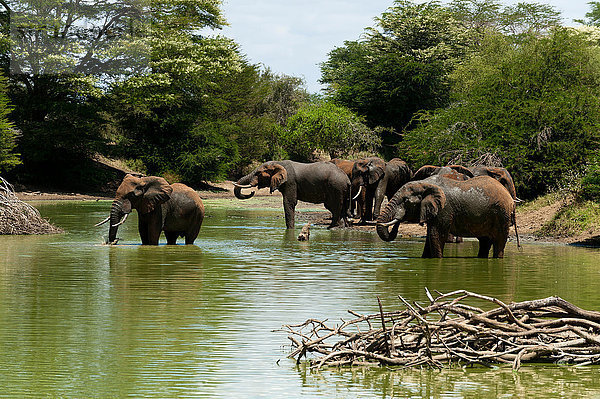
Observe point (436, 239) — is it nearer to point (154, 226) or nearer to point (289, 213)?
point (154, 226)

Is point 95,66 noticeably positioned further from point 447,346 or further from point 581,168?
point 447,346

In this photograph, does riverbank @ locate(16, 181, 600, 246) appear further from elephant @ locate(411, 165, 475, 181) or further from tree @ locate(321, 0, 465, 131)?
tree @ locate(321, 0, 465, 131)

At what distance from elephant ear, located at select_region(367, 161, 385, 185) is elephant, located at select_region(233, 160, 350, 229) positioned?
853 mm

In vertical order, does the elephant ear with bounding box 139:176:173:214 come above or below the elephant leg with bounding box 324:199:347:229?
above

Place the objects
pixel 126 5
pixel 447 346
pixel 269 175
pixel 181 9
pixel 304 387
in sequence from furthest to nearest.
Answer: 1. pixel 181 9
2. pixel 126 5
3. pixel 269 175
4. pixel 447 346
5. pixel 304 387

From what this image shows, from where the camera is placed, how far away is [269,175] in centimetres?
3091

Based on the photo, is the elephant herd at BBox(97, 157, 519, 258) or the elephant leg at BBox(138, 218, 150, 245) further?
the elephant leg at BBox(138, 218, 150, 245)

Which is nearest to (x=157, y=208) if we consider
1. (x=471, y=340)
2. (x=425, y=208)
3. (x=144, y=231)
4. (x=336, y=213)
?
(x=144, y=231)

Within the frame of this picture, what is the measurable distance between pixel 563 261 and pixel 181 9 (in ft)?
150

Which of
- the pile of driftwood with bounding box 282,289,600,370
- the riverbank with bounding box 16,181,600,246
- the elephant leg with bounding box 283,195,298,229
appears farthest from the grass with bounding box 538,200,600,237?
the pile of driftwood with bounding box 282,289,600,370

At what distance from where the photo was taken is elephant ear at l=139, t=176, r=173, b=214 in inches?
837

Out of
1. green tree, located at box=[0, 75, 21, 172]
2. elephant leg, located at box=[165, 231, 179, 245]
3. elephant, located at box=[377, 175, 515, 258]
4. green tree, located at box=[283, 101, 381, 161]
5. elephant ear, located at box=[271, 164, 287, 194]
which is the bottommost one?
elephant leg, located at box=[165, 231, 179, 245]

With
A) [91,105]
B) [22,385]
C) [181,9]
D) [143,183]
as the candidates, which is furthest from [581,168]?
[181,9]

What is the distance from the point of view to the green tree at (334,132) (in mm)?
61031
